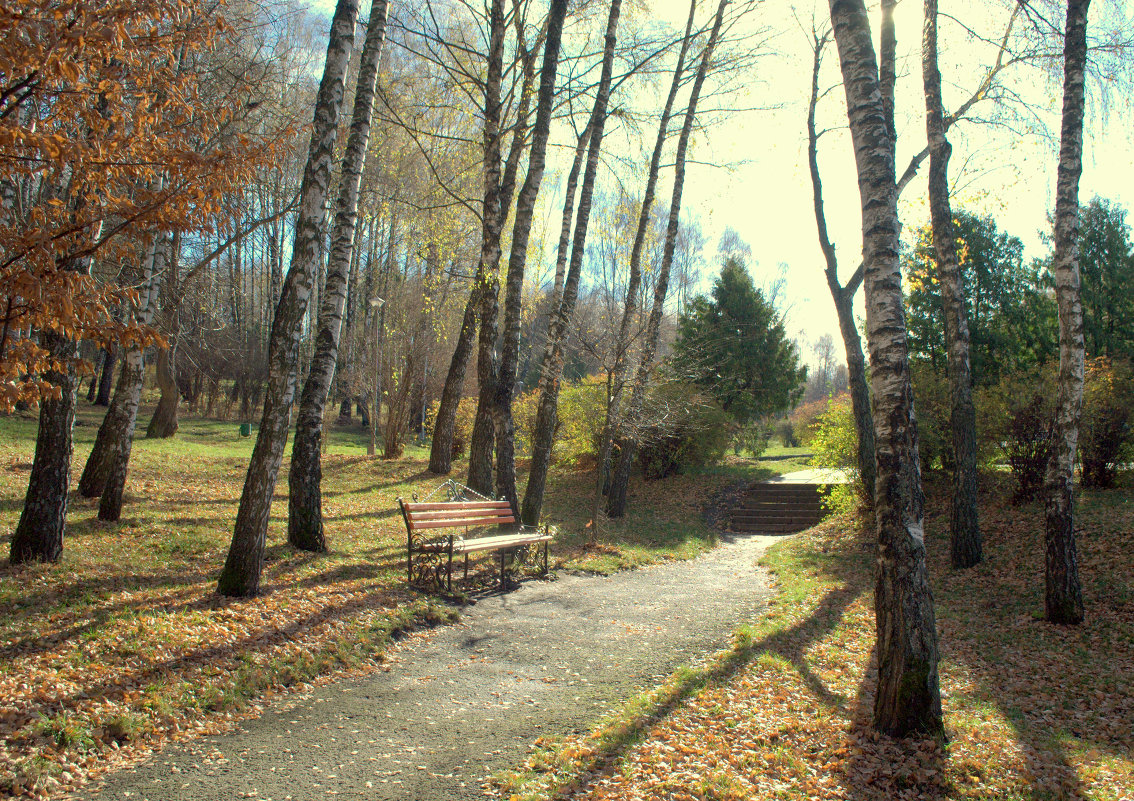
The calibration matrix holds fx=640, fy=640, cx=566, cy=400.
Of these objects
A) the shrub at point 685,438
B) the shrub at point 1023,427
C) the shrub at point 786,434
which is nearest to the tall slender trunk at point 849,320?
the shrub at point 1023,427

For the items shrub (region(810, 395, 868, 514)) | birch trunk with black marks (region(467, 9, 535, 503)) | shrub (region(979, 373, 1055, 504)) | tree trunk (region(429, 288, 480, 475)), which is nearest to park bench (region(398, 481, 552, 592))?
birch trunk with black marks (region(467, 9, 535, 503))

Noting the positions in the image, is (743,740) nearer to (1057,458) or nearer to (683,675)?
(683,675)

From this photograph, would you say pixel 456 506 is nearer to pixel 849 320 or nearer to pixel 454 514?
pixel 454 514

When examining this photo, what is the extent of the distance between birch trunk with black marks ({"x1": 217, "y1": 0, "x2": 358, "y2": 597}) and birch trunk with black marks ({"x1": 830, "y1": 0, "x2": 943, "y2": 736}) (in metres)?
4.69

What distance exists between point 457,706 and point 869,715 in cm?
307

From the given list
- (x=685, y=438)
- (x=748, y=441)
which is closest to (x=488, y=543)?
(x=685, y=438)

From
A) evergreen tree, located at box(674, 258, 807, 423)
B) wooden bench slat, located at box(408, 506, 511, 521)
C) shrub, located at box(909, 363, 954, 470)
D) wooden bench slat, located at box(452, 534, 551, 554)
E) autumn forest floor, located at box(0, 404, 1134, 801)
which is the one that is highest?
evergreen tree, located at box(674, 258, 807, 423)

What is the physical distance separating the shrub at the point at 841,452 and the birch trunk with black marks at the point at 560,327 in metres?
6.19

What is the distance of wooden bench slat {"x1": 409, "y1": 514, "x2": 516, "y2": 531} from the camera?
25.5 ft

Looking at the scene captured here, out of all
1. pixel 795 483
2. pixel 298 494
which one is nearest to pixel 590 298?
pixel 795 483

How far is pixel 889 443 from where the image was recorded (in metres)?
4.34

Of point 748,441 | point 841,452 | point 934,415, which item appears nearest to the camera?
point 934,415

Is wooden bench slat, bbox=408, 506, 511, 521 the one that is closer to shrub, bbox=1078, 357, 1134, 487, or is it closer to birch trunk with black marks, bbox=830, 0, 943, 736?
birch trunk with black marks, bbox=830, 0, 943, 736

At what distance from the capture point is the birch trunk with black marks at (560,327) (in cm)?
1090
